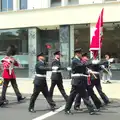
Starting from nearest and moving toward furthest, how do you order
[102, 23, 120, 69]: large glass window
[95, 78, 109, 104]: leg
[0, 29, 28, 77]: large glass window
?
[95, 78, 109, 104]: leg < [102, 23, 120, 69]: large glass window < [0, 29, 28, 77]: large glass window

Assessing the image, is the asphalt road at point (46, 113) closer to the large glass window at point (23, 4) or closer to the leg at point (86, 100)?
the leg at point (86, 100)

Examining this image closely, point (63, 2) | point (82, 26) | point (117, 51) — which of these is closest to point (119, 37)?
point (117, 51)

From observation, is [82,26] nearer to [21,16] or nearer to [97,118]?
[21,16]

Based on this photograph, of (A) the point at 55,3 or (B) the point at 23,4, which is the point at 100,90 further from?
(B) the point at 23,4

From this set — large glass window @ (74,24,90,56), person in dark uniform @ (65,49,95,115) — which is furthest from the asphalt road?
large glass window @ (74,24,90,56)

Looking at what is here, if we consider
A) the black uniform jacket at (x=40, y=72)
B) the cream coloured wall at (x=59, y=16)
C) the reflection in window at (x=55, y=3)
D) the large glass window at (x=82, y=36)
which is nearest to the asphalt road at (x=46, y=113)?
the black uniform jacket at (x=40, y=72)

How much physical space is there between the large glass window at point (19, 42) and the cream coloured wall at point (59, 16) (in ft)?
1.58

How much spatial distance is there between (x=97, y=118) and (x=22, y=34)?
15988 mm

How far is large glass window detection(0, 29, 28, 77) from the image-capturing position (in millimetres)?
24828

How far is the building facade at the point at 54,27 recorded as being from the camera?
2245 centimetres

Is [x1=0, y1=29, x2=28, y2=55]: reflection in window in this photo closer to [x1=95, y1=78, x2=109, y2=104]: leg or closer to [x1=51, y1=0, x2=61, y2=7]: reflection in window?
[x1=51, y1=0, x2=61, y2=7]: reflection in window

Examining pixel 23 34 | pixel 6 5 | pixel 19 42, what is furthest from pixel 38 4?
pixel 19 42

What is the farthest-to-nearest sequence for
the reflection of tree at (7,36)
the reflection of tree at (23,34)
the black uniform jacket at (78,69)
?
the reflection of tree at (7,36) < the reflection of tree at (23,34) < the black uniform jacket at (78,69)

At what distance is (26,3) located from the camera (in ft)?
81.8
